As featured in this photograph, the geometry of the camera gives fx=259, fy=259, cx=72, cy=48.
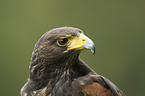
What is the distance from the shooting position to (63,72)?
2.50 m

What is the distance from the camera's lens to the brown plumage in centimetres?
238

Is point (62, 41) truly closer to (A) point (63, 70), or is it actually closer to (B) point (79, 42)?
(B) point (79, 42)

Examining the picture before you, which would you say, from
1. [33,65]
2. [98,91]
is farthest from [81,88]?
[33,65]

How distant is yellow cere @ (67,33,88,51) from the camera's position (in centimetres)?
234

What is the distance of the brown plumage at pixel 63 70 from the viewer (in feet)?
7.79

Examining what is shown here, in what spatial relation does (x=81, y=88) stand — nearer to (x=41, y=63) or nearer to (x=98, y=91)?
(x=98, y=91)

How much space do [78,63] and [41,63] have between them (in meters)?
0.37

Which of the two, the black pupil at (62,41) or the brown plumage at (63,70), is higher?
the black pupil at (62,41)

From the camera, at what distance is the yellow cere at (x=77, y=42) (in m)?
2.34

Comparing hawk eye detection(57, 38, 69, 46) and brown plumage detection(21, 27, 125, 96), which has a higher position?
hawk eye detection(57, 38, 69, 46)

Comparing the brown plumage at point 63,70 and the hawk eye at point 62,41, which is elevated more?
the hawk eye at point 62,41

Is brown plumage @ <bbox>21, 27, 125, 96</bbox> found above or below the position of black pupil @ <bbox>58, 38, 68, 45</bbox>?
below

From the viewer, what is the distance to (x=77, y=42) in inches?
93.1
